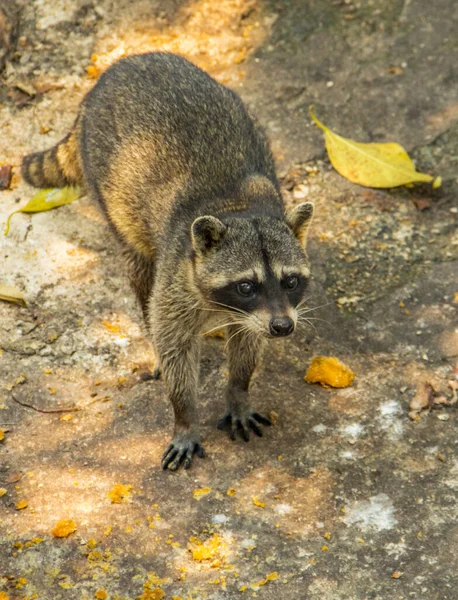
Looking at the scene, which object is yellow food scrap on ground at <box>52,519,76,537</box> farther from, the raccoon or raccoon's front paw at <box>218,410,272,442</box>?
raccoon's front paw at <box>218,410,272,442</box>

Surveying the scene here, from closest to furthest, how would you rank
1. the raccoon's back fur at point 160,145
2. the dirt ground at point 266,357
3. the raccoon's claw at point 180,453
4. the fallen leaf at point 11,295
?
the dirt ground at point 266,357 → the raccoon's claw at point 180,453 → the raccoon's back fur at point 160,145 → the fallen leaf at point 11,295

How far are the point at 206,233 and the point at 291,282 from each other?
0.54m

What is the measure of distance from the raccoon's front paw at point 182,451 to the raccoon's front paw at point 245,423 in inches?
9.9

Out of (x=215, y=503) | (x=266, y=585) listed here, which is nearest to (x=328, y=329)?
(x=215, y=503)

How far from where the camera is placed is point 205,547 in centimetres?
457

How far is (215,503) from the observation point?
4859mm

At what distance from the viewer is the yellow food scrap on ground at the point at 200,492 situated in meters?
4.91

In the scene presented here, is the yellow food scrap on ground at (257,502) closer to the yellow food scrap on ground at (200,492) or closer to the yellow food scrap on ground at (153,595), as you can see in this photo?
the yellow food scrap on ground at (200,492)

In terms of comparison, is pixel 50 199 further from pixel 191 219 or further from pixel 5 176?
pixel 191 219

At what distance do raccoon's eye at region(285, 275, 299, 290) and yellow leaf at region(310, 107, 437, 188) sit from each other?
2265mm

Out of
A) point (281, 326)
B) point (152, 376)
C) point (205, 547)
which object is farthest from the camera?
point (152, 376)

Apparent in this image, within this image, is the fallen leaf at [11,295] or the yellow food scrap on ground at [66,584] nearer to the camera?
the yellow food scrap on ground at [66,584]

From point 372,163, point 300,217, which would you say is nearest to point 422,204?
point 372,163

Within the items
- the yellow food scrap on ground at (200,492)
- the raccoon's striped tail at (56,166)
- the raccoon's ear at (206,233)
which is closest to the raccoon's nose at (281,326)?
→ the raccoon's ear at (206,233)
